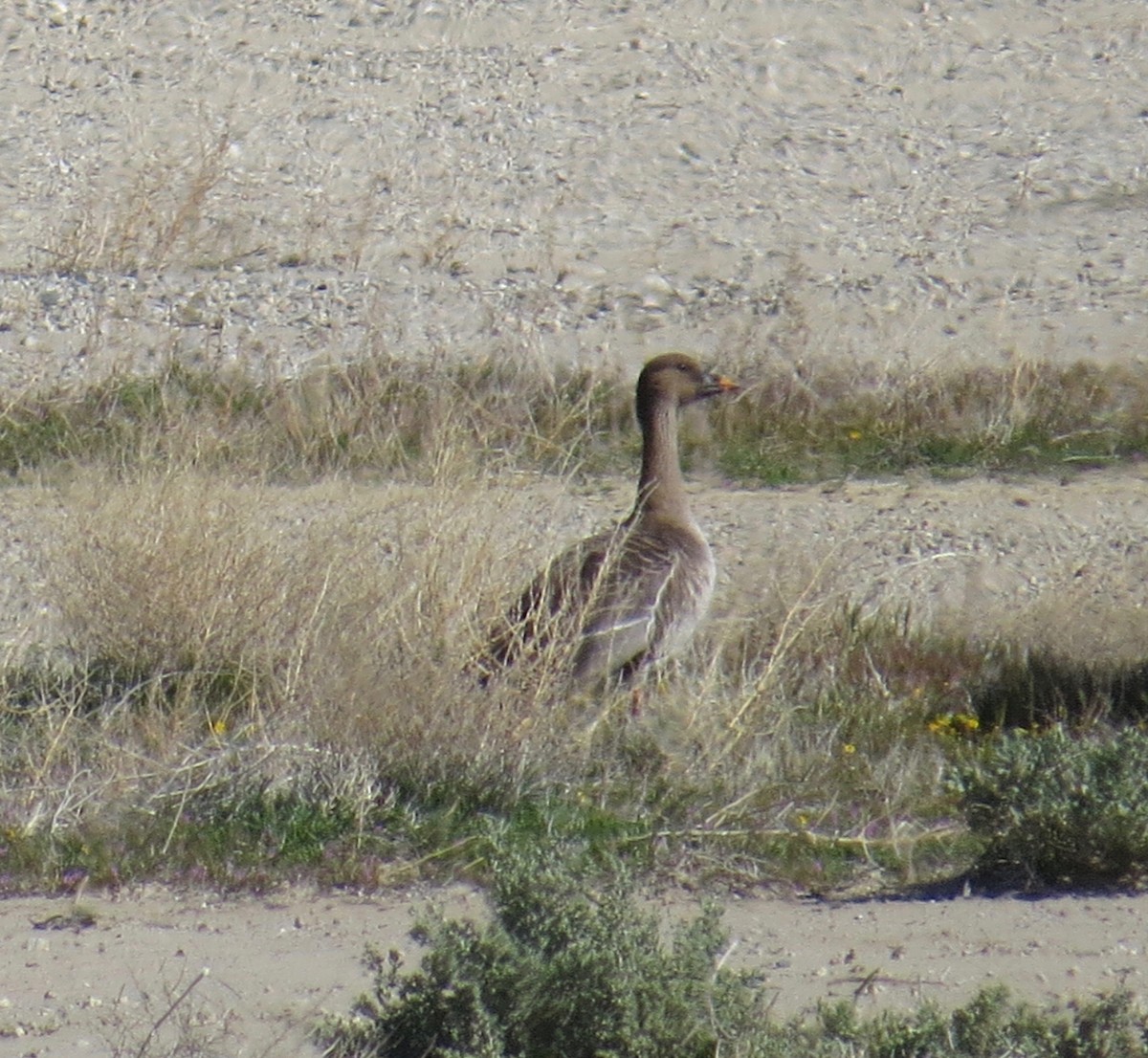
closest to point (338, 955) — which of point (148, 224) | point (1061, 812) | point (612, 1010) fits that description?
point (612, 1010)

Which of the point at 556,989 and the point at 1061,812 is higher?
the point at 556,989

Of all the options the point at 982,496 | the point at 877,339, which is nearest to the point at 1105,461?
the point at 982,496

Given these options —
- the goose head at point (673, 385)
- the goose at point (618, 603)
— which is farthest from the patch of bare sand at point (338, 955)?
the goose head at point (673, 385)

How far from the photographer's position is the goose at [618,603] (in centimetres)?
684

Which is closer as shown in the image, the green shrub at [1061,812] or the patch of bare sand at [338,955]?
the patch of bare sand at [338,955]

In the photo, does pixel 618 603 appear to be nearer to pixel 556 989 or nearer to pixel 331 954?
pixel 331 954

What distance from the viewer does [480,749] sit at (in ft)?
21.4

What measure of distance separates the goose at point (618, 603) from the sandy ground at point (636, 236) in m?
0.50

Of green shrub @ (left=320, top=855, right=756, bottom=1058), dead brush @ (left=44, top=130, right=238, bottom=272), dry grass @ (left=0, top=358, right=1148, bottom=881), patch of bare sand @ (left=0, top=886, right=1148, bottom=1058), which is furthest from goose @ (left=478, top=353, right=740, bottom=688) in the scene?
dead brush @ (left=44, top=130, right=238, bottom=272)

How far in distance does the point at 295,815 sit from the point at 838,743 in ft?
6.85

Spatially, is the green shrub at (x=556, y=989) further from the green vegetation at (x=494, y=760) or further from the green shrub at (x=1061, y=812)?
the green shrub at (x=1061, y=812)

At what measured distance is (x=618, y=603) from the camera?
285 inches

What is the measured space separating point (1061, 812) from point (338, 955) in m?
2.18

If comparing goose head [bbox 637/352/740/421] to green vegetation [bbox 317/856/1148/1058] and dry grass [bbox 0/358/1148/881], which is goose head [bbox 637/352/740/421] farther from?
green vegetation [bbox 317/856/1148/1058]
